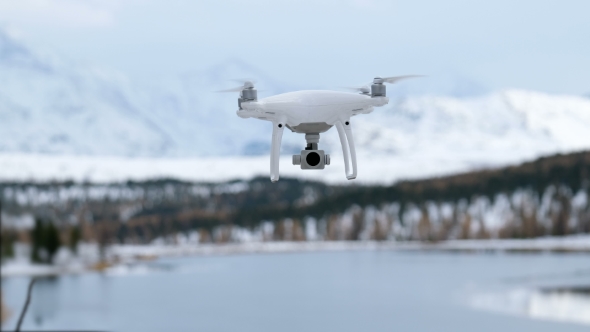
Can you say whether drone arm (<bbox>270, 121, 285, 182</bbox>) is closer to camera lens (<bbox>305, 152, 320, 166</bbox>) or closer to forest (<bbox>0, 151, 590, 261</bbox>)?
camera lens (<bbox>305, 152, 320, 166</bbox>)

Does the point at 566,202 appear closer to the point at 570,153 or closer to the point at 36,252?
the point at 570,153

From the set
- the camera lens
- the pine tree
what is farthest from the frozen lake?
the camera lens

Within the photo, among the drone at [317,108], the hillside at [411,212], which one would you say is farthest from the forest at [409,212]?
the drone at [317,108]

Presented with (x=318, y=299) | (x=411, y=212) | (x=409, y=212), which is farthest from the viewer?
(x=409, y=212)

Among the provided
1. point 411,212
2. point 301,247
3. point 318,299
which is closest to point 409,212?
point 411,212

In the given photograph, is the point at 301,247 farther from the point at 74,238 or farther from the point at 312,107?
the point at 312,107

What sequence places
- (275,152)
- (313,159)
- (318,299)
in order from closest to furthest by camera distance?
(275,152)
(313,159)
(318,299)

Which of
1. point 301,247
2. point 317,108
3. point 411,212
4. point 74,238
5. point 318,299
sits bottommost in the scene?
point 318,299
